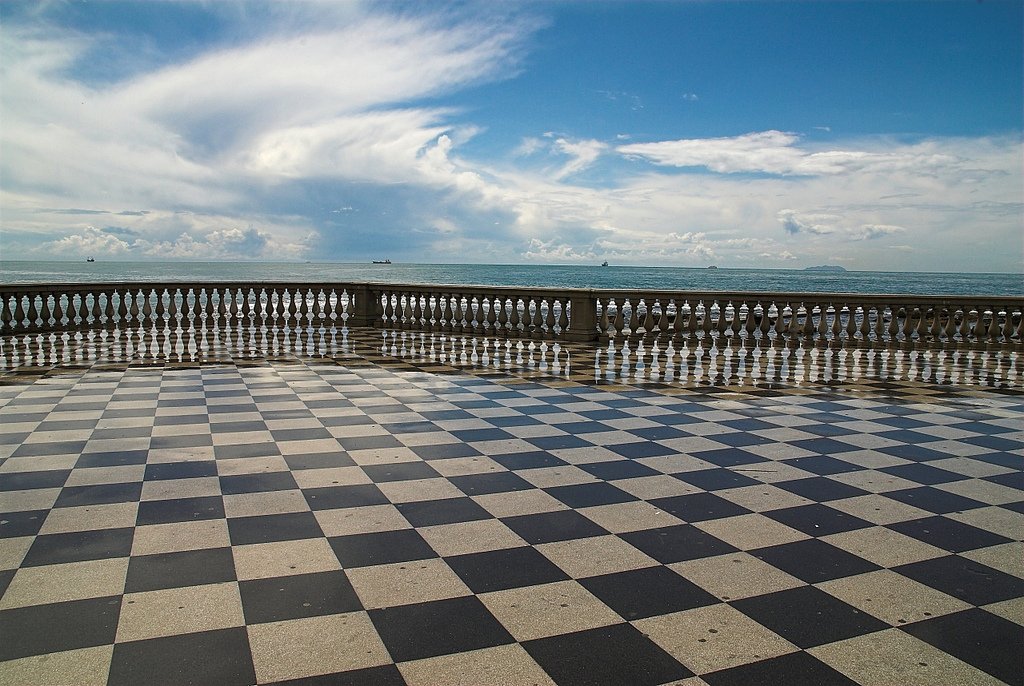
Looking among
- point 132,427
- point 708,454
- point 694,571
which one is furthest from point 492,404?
point 694,571

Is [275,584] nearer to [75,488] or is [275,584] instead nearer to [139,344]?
[75,488]

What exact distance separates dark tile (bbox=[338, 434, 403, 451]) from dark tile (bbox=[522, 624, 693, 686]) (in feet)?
9.93

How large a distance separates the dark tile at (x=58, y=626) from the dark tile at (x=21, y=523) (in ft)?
3.15

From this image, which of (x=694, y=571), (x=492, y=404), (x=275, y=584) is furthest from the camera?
(x=492, y=404)

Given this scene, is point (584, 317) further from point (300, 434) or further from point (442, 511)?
point (442, 511)

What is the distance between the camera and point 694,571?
3.41m

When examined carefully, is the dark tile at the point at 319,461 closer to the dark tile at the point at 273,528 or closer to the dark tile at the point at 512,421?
the dark tile at the point at 273,528

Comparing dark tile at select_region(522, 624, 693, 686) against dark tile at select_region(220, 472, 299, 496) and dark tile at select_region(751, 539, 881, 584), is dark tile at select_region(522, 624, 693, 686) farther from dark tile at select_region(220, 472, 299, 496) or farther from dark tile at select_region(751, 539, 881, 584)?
dark tile at select_region(220, 472, 299, 496)

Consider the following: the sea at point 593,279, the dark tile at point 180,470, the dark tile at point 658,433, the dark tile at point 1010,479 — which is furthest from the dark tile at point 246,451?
the sea at point 593,279

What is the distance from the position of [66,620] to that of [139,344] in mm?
10268

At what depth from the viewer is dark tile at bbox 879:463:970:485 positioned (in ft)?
16.3

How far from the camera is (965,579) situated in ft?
11.0

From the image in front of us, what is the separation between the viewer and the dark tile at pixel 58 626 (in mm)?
2665

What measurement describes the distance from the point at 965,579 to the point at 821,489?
135cm
